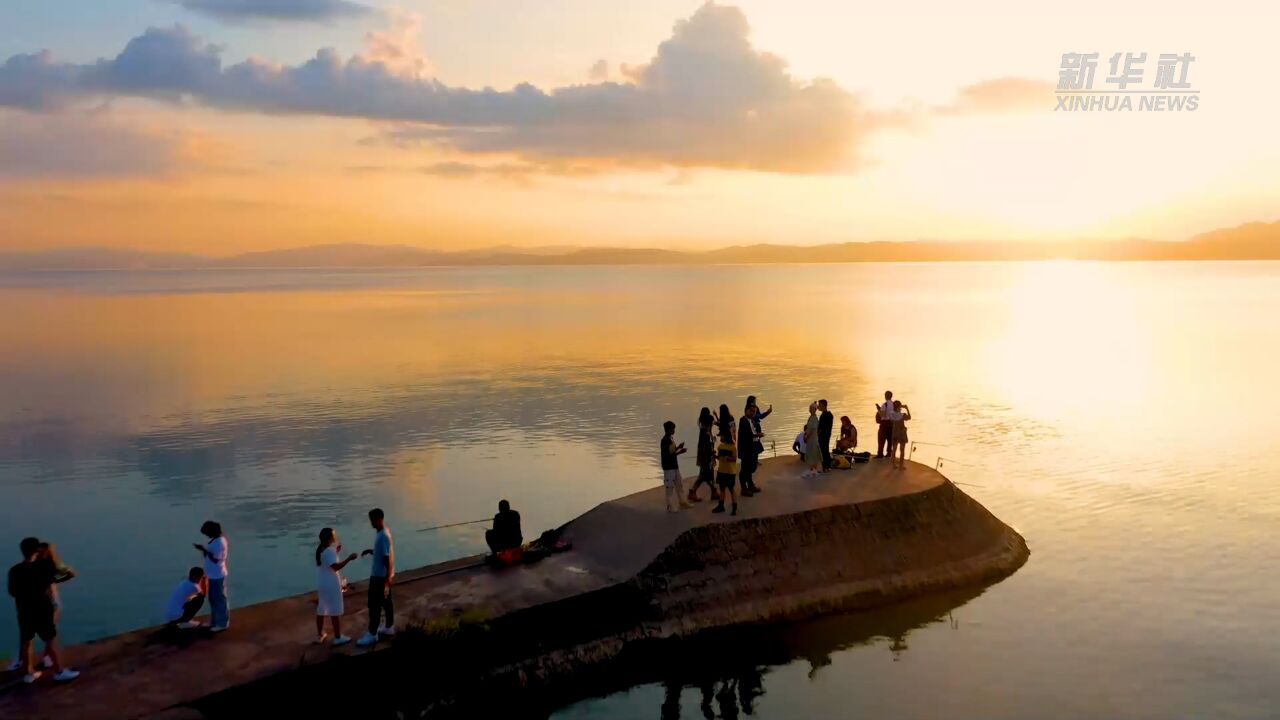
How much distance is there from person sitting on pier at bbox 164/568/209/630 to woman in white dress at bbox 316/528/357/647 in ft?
8.31

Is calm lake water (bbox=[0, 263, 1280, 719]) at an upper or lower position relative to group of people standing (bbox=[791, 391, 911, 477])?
lower

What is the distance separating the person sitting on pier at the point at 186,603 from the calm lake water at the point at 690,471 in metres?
7.98

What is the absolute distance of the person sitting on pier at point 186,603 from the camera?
17.4 metres

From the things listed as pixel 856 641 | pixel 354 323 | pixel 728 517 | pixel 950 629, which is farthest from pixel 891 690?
pixel 354 323

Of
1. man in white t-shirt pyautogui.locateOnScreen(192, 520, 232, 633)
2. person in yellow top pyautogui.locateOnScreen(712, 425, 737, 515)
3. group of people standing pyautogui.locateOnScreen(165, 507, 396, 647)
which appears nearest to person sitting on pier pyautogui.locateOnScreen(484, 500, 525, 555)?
group of people standing pyautogui.locateOnScreen(165, 507, 396, 647)

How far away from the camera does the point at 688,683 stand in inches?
791

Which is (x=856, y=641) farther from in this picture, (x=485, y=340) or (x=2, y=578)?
(x=485, y=340)

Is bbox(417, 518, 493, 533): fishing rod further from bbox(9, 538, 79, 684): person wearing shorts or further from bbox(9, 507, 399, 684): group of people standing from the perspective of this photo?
bbox(9, 538, 79, 684): person wearing shorts

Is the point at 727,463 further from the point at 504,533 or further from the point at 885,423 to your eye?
the point at 885,423

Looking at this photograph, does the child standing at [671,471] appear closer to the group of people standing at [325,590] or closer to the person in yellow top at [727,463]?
the person in yellow top at [727,463]

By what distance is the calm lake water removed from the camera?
68.7 feet

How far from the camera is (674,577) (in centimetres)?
2180

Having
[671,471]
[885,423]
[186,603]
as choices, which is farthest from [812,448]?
[186,603]

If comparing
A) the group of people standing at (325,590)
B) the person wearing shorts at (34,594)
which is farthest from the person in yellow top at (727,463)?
the person wearing shorts at (34,594)
